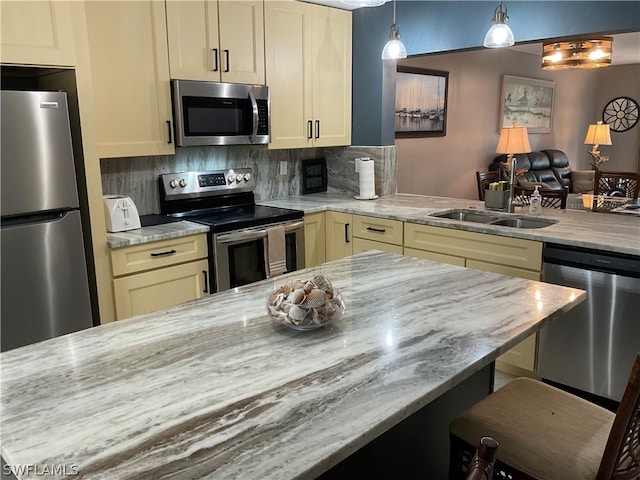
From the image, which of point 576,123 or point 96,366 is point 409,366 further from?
point 576,123

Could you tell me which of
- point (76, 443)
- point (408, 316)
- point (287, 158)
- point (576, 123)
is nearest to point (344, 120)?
point (287, 158)

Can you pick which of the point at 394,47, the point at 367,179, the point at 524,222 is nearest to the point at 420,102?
the point at 367,179

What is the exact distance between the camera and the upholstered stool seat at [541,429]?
1.34m

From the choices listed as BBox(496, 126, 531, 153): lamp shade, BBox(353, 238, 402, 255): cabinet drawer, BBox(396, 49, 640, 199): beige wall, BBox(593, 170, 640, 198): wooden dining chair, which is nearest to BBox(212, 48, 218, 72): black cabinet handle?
BBox(353, 238, 402, 255): cabinet drawer

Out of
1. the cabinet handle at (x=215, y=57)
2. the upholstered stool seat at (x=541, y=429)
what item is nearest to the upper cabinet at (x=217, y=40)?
the cabinet handle at (x=215, y=57)

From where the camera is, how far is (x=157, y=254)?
2908 millimetres

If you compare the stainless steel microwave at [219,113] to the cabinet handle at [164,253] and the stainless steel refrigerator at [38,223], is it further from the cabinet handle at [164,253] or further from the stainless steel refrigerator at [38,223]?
the stainless steel refrigerator at [38,223]

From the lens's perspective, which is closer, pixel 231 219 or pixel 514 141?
pixel 231 219

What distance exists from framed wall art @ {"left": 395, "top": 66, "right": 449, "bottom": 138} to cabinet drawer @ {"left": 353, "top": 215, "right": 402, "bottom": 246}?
214cm

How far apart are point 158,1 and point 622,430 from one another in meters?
3.01

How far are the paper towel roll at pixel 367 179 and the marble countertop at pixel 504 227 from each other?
0.27ft

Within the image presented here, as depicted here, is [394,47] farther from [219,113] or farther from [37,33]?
[37,33]

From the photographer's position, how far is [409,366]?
4.24 ft

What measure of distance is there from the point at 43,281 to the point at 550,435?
87.7 inches
